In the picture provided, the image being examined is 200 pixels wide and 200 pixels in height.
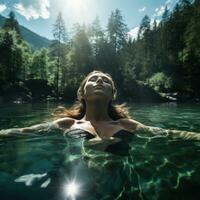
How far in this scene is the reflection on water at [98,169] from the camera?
297 centimetres

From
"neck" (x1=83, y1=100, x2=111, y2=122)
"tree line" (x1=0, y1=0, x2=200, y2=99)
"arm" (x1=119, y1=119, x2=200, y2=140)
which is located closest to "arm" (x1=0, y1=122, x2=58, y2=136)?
"neck" (x1=83, y1=100, x2=111, y2=122)

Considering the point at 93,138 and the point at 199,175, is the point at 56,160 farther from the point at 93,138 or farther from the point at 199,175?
the point at 199,175

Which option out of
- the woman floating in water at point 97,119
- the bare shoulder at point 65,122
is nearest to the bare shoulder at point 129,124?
the woman floating in water at point 97,119

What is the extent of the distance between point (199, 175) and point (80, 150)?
199cm

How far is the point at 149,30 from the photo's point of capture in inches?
3073

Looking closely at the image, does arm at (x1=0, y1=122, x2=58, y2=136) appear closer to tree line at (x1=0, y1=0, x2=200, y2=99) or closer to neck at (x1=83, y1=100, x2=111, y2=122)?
neck at (x1=83, y1=100, x2=111, y2=122)

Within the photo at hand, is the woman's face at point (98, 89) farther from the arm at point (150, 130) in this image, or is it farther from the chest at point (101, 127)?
the arm at point (150, 130)

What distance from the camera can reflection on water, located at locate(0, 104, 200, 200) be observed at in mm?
2973

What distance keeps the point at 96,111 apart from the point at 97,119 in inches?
7.4

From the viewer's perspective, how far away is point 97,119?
599 centimetres

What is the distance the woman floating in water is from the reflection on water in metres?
0.26

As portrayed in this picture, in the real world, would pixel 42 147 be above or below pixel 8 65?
below

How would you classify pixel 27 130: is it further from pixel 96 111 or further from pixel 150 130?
pixel 150 130

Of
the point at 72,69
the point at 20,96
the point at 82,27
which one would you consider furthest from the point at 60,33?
the point at 20,96
